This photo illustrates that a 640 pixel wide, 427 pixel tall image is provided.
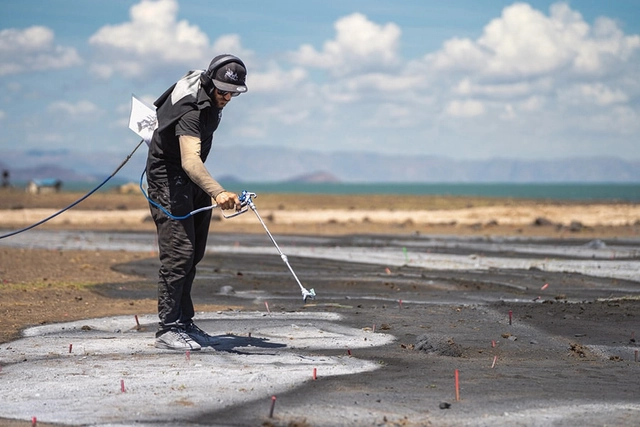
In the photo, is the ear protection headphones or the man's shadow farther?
the man's shadow

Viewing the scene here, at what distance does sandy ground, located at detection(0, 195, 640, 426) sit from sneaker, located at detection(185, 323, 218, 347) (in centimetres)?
21

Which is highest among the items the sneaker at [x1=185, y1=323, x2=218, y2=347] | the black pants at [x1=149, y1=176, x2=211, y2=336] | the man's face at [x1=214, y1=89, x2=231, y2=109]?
the man's face at [x1=214, y1=89, x2=231, y2=109]

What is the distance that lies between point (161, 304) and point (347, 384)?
2709 millimetres

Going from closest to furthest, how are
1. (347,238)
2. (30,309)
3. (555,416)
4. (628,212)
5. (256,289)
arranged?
(555,416)
(30,309)
(256,289)
(347,238)
(628,212)

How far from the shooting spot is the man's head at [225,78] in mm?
9367

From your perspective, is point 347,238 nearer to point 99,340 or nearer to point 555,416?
point 99,340

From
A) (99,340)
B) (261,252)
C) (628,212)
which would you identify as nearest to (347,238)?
(261,252)

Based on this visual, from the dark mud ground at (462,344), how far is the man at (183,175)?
1735 mm

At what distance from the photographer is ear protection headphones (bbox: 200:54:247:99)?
9391mm

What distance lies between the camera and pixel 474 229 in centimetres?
3888

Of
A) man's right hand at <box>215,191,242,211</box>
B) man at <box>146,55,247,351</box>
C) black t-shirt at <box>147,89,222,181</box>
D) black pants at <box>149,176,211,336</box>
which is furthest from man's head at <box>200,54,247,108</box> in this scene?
man's right hand at <box>215,191,242,211</box>

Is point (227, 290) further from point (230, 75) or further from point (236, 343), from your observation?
point (230, 75)

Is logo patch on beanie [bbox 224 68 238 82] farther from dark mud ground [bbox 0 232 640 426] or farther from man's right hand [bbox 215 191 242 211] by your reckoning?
dark mud ground [bbox 0 232 640 426]

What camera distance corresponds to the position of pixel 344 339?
10.7m
